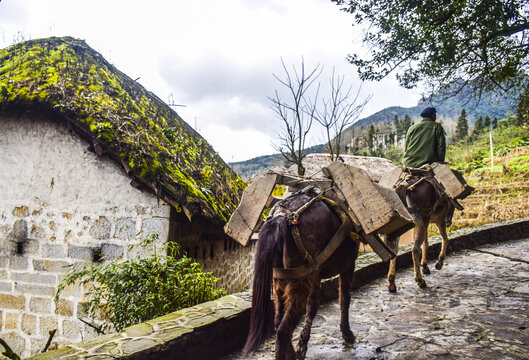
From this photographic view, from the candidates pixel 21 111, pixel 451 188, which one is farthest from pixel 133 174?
pixel 451 188

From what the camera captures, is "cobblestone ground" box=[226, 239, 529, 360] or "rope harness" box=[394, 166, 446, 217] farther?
"rope harness" box=[394, 166, 446, 217]

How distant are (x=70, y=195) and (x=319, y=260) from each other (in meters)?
4.67

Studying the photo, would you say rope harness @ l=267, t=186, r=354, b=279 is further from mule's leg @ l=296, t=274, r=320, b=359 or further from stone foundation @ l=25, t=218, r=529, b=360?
stone foundation @ l=25, t=218, r=529, b=360

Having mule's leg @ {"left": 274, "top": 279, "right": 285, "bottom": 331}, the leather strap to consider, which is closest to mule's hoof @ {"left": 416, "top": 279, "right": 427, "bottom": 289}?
the leather strap

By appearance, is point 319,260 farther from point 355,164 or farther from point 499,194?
point 499,194

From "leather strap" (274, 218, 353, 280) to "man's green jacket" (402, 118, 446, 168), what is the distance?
4111 mm

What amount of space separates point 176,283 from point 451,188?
4.54m

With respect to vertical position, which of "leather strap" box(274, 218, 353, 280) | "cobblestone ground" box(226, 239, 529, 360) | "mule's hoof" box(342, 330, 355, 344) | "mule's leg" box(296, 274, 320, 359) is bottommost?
"cobblestone ground" box(226, 239, 529, 360)

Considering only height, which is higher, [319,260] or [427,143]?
[427,143]

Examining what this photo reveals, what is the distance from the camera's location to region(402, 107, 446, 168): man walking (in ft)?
21.3

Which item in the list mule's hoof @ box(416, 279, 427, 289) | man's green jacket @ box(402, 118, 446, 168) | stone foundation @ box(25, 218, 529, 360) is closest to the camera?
stone foundation @ box(25, 218, 529, 360)

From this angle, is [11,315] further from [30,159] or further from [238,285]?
[238,285]

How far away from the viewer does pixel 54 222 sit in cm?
587

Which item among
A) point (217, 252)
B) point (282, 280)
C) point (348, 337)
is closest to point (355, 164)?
point (217, 252)
